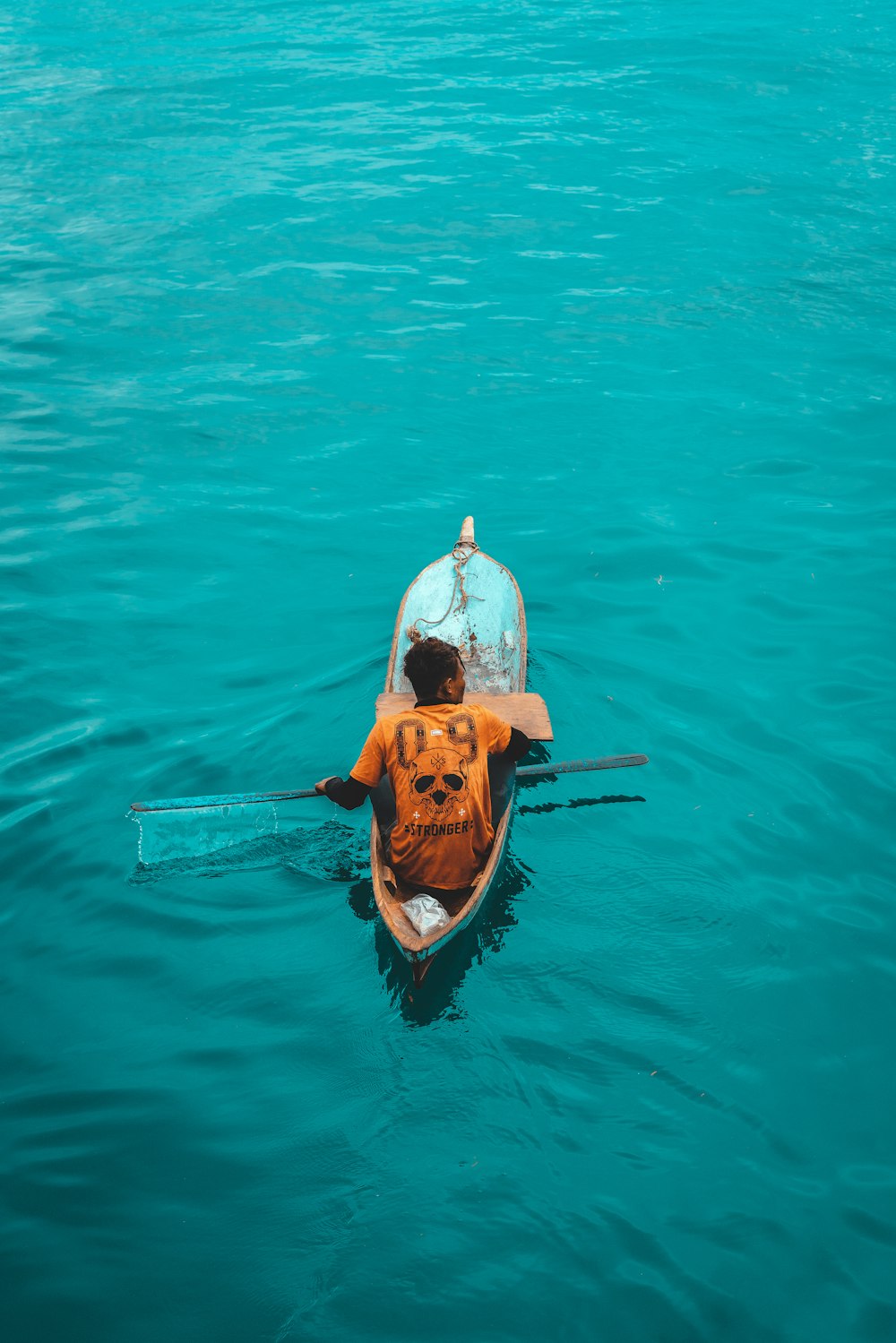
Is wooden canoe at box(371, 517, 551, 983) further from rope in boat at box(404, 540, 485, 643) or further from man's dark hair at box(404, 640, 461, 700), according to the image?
man's dark hair at box(404, 640, 461, 700)

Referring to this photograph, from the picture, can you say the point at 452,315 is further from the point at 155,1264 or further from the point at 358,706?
the point at 155,1264

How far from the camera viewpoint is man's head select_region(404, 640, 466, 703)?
20.9ft

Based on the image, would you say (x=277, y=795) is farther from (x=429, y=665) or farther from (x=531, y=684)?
(x=531, y=684)

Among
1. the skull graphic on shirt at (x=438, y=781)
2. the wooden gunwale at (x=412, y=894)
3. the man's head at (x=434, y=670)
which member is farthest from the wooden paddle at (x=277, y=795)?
the man's head at (x=434, y=670)

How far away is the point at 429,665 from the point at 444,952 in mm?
1630

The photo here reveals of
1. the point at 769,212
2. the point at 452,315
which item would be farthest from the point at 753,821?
the point at 769,212

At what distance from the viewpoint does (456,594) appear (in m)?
9.34

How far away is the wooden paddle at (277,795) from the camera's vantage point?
738 cm

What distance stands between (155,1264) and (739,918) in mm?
3769

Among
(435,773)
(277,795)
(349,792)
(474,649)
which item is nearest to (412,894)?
(349,792)

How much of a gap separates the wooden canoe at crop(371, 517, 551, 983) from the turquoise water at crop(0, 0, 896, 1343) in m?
0.39

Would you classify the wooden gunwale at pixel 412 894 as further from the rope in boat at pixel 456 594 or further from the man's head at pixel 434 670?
the rope in boat at pixel 456 594

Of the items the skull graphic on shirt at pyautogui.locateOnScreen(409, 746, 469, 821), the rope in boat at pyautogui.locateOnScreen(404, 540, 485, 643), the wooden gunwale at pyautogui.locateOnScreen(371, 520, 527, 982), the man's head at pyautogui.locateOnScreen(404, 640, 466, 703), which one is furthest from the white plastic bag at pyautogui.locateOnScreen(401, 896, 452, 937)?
the rope in boat at pyautogui.locateOnScreen(404, 540, 485, 643)

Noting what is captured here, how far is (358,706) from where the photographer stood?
8820 mm
